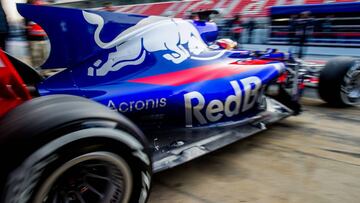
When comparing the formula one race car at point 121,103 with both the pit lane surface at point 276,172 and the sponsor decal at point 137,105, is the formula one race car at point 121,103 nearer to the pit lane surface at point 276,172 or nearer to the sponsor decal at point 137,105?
the sponsor decal at point 137,105

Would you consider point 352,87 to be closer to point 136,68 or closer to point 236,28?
Result: point 136,68

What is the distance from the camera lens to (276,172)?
8.71ft

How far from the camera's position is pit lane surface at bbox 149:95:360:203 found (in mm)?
2312

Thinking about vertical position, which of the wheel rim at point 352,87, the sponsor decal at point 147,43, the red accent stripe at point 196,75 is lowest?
the wheel rim at point 352,87

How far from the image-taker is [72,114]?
1.57 meters

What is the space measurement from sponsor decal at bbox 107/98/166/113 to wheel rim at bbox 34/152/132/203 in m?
0.77

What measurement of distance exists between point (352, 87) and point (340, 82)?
337 millimetres

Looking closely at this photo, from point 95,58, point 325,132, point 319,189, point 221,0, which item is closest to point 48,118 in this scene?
point 95,58

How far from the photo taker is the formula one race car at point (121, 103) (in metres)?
1.51

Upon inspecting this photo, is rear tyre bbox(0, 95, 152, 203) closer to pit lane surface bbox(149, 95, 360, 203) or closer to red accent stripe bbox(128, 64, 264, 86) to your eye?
pit lane surface bbox(149, 95, 360, 203)

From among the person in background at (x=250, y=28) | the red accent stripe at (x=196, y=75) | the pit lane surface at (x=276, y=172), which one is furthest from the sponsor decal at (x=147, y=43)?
the person in background at (x=250, y=28)

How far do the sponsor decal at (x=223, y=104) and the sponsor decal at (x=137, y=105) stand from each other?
214 millimetres

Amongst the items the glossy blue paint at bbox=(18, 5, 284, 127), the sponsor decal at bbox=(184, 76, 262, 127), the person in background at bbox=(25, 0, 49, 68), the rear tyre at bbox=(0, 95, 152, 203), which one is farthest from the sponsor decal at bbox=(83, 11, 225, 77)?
the person in background at bbox=(25, 0, 49, 68)

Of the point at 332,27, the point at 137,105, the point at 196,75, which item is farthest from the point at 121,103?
the point at 332,27
